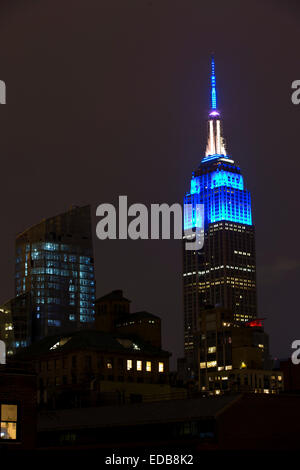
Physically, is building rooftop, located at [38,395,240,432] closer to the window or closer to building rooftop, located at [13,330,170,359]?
the window

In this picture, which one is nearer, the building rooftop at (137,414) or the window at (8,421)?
the window at (8,421)

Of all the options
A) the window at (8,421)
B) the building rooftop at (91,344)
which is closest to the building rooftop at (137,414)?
the window at (8,421)

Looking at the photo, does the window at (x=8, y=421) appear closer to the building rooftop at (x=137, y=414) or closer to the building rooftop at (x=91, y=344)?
the building rooftop at (x=137, y=414)

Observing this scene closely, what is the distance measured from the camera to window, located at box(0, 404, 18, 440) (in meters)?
65.1

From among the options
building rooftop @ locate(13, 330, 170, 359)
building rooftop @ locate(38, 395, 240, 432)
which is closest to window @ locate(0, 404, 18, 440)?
building rooftop @ locate(38, 395, 240, 432)

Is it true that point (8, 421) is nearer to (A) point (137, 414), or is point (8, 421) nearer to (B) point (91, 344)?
(A) point (137, 414)

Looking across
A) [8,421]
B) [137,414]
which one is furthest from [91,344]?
[8,421]

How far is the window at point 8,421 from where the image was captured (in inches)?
2564

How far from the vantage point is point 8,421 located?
215 feet

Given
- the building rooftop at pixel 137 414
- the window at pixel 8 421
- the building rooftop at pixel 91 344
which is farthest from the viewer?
the building rooftop at pixel 91 344

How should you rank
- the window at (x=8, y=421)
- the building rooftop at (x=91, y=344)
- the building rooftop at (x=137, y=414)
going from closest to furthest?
the window at (x=8, y=421), the building rooftop at (x=137, y=414), the building rooftop at (x=91, y=344)
